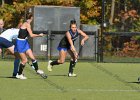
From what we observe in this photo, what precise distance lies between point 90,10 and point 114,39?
6.35 meters

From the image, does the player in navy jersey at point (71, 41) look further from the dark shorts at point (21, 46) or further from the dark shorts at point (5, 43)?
the dark shorts at point (5, 43)

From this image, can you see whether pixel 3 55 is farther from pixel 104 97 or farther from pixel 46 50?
pixel 104 97

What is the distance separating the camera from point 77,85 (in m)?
16.3

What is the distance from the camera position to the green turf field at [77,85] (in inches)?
548

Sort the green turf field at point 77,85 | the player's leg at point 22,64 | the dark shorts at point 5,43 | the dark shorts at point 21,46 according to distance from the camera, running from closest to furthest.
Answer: the green turf field at point 77,85
the dark shorts at point 21,46
the player's leg at point 22,64
the dark shorts at point 5,43

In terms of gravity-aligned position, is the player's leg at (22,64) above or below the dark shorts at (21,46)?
below

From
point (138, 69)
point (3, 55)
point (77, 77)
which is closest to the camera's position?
point (77, 77)

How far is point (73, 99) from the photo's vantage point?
13.2 meters

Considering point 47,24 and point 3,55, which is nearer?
point 3,55

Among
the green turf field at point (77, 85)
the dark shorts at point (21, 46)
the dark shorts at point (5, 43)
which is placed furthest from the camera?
the dark shorts at point (5, 43)

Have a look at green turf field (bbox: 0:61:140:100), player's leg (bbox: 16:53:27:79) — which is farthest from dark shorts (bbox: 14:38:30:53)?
green turf field (bbox: 0:61:140:100)

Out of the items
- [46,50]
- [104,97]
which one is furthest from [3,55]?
[104,97]

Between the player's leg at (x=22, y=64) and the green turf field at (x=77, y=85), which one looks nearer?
the green turf field at (x=77, y=85)

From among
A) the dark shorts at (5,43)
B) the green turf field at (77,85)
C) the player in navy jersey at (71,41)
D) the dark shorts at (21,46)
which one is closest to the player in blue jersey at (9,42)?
the dark shorts at (5,43)
